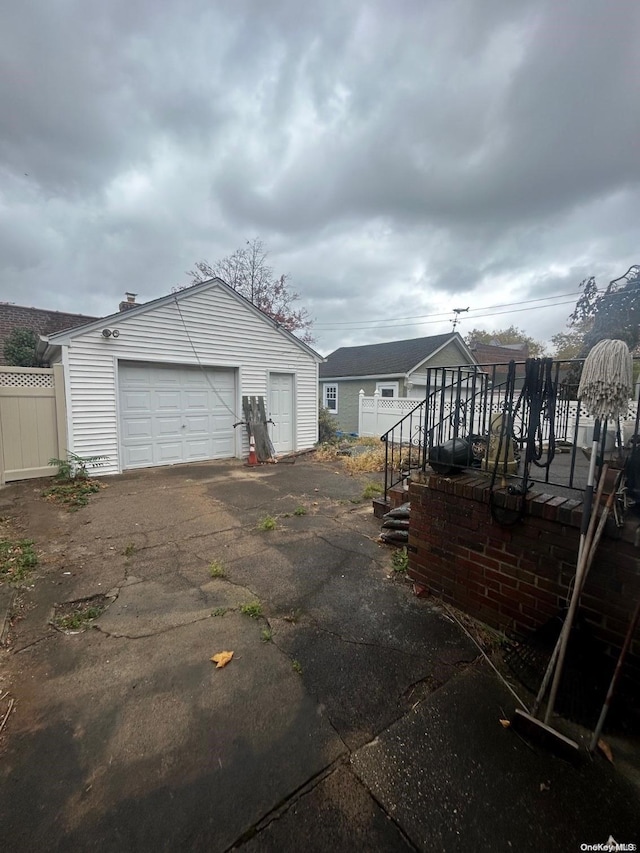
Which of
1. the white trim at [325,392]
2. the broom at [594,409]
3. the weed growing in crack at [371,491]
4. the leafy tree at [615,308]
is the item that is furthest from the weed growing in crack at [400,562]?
the white trim at [325,392]

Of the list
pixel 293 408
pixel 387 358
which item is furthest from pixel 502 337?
pixel 293 408

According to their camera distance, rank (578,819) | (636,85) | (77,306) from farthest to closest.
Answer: (77,306), (636,85), (578,819)

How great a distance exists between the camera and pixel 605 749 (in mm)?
1500

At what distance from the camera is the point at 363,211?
10484mm

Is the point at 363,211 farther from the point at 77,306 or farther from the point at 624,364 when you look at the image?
→ the point at 77,306

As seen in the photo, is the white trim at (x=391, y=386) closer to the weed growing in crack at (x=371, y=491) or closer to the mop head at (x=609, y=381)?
the weed growing in crack at (x=371, y=491)

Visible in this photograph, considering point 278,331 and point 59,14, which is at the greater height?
point 59,14

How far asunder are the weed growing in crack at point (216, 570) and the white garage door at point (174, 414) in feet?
17.0

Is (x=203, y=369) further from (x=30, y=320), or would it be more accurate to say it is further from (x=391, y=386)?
(x=30, y=320)

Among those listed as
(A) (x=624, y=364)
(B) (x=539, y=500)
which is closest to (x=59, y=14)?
(A) (x=624, y=364)

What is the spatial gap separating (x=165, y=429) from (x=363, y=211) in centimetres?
876

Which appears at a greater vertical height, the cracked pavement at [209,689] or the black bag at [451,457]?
the black bag at [451,457]

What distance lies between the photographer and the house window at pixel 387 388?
15.1m

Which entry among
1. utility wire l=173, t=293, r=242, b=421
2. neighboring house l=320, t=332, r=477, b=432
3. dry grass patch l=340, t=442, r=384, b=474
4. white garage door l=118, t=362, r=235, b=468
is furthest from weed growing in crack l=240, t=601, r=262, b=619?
neighboring house l=320, t=332, r=477, b=432
